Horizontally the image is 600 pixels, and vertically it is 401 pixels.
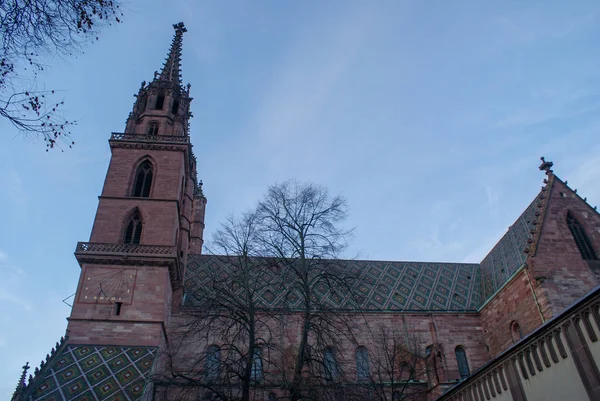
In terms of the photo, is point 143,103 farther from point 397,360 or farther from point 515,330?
point 515,330

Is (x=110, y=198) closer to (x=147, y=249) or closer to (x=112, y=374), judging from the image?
(x=147, y=249)

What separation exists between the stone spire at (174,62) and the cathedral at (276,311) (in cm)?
221

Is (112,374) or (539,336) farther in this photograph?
(112,374)

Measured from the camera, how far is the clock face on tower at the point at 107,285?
60.3 feet

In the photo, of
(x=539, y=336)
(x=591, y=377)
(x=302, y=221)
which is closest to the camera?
(x=591, y=377)

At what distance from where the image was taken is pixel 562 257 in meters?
18.6

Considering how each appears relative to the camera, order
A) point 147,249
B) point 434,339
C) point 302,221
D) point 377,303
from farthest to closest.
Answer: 1. point 377,303
2. point 434,339
3. point 147,249
4. point 302,221

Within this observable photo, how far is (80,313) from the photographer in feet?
58.6

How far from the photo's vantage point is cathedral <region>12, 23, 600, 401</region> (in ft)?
43.4

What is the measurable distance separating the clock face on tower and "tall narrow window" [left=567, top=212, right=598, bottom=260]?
17248 millimetres

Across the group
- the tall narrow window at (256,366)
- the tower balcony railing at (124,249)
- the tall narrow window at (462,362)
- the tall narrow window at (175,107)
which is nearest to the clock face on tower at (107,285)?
the tower balcony railing at (124,249)

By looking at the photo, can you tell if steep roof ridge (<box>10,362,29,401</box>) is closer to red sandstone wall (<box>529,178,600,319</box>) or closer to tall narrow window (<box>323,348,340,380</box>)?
tall narrow window (<box>323,348,340,380</box>)

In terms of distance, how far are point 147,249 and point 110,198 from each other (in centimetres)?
366

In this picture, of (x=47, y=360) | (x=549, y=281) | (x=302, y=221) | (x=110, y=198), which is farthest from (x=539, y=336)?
(x=110, y=198)
